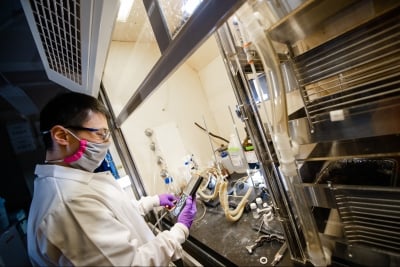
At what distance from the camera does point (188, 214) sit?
1.15 m

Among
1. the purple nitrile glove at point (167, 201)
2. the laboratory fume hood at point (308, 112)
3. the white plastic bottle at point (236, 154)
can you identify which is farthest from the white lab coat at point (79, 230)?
the white plastic bottle at point (236, 154)

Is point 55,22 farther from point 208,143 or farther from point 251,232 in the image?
point 208,143

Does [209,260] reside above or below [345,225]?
below

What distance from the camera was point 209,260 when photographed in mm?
991

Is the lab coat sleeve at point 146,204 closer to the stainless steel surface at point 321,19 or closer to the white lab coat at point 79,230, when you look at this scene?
the white lab coat at point 79,230

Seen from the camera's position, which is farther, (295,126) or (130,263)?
(130,263)

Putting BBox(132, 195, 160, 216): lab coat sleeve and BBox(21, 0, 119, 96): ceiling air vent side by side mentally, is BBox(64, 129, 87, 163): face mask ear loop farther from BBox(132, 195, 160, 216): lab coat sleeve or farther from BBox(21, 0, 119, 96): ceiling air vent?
BBox(132, 195, 160, 216): lab coat sleeve

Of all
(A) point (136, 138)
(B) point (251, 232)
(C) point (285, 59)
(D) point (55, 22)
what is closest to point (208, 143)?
(A) point (136, 138)

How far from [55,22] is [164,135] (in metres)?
1.25

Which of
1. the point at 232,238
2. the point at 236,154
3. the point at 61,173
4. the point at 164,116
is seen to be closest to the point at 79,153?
the point at 61,173

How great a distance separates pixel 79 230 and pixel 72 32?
3.03 ft

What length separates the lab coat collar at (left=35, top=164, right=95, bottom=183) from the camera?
0.91 metres

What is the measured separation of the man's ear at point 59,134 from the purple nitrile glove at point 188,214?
0.76 metres

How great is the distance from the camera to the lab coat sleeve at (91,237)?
73cm
